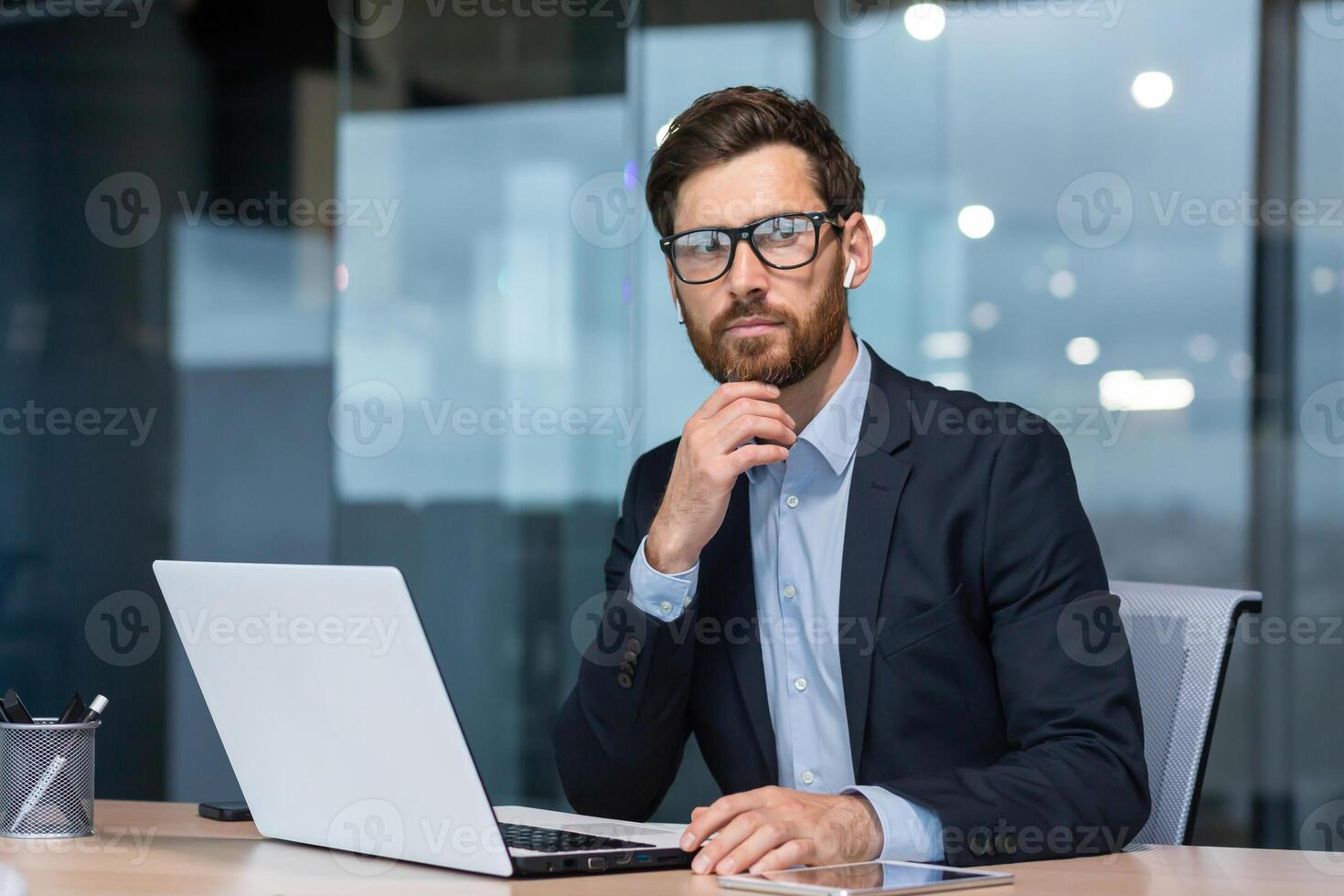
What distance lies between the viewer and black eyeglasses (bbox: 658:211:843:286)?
5.94ft

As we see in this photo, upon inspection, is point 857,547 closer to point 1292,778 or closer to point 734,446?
point 734,446

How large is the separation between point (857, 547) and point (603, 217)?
7.93 ft

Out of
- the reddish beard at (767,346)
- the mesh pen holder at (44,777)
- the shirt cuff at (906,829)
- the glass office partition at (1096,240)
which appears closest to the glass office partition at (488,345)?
the glass office partition at (1096,240)

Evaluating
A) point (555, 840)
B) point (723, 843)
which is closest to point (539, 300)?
point (555, 840)

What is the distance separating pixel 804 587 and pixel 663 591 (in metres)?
0.21

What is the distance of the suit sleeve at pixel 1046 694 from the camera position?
1.40 meters

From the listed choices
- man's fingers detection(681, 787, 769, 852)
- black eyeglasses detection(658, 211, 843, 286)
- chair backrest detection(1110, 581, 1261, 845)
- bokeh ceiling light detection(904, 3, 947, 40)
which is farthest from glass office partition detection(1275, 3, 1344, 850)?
man's fingers detection(681, 787, 769, 852)

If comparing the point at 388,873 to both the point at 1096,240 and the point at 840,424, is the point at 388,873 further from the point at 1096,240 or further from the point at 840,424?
the point at 1096,240

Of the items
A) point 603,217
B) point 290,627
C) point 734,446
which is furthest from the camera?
point 603,217

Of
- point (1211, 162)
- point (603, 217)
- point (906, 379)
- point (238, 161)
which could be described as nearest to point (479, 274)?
point (603, 217)

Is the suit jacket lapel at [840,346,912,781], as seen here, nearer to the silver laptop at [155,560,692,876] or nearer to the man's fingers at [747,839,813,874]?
the silver laptop at [155,560,692,876]

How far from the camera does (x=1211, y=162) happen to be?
3.76 meters

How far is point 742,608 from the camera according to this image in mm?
1824

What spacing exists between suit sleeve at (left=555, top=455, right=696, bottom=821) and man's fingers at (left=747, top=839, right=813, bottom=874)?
48 centimetres
